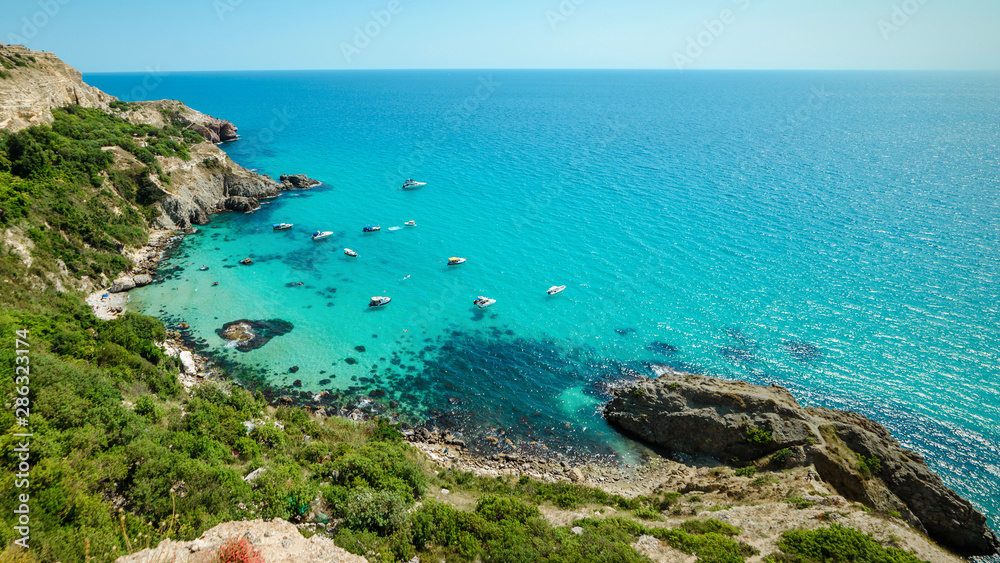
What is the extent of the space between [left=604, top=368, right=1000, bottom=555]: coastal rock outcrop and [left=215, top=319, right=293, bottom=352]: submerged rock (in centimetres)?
3391

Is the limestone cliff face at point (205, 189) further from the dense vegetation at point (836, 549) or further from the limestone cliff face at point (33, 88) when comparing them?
the dense vegetation at point (836, 549)

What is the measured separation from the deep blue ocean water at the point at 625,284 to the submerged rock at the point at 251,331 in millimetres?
1146

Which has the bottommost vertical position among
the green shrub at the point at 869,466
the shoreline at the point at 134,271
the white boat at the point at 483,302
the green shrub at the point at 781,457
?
the shoreline at the point at 134,271

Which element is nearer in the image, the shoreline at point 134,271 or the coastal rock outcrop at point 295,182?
the shoreline at point 134,271

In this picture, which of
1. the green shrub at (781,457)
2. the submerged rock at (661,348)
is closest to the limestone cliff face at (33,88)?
the submerged rock at (661,348)

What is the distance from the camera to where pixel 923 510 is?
83.8 feet

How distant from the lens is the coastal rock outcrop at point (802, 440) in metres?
25.3

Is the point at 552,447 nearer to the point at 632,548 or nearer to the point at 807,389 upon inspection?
the point at 632,548

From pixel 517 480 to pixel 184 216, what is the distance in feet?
216

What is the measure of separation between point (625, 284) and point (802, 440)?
2799 cm

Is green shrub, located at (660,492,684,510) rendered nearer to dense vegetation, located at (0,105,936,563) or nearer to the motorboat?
dense vegetation, located at (0,105,936,563)

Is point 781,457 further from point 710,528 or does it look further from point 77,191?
point 77,191

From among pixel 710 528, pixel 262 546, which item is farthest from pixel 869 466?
pixel 262 546

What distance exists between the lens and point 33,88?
190 feet
